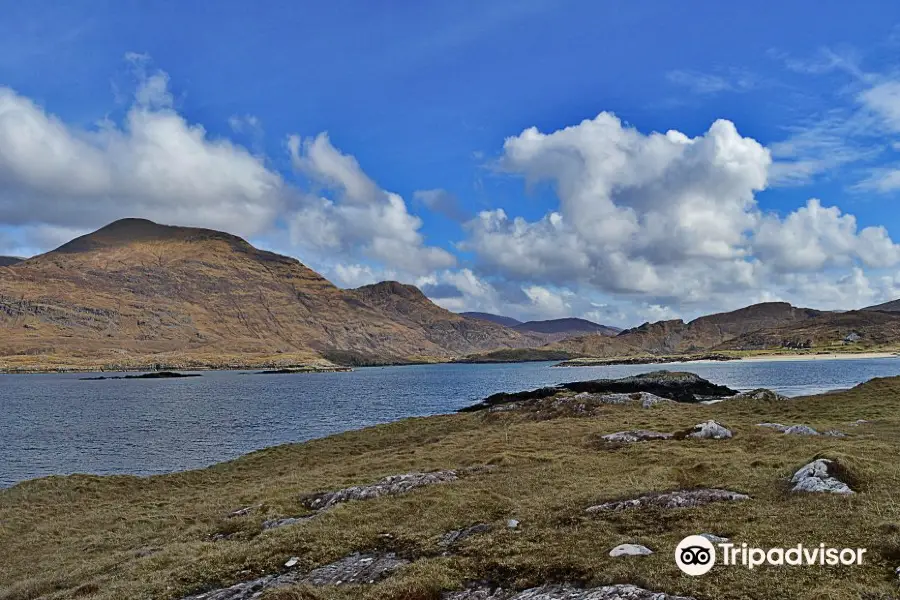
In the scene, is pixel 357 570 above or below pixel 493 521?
below

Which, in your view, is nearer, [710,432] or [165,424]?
[710,432]

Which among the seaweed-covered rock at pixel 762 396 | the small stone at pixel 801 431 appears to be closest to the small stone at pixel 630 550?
the small stone at pixel 801 431

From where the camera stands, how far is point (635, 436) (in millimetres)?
42500

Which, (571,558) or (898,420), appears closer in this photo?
(571,558)

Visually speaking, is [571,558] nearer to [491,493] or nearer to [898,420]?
[491,493]

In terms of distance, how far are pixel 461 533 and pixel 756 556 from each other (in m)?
10.2

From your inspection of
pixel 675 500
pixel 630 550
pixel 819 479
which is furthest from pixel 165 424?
pixel 819 479

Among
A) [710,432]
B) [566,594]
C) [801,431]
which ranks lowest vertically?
[710,432]

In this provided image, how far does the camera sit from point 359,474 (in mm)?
39281

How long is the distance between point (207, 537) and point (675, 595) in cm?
2157

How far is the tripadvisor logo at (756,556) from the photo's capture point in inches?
573

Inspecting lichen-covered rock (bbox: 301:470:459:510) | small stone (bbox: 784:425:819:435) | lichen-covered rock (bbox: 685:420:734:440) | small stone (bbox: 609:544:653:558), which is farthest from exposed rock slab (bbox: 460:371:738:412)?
small stone (bbox: 609:544:653:558)

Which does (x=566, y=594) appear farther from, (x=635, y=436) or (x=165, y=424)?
(x=165, y=424)

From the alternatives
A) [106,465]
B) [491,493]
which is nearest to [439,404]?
[106,465]
